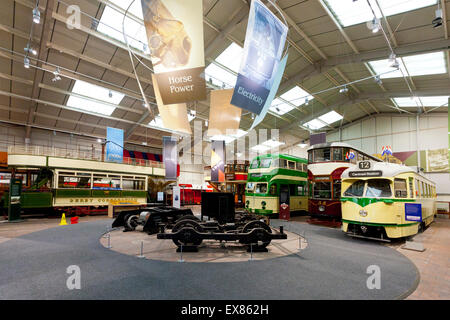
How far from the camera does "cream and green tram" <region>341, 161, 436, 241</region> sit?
707 centimetres

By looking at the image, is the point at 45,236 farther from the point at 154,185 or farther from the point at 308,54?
the point at 308,54

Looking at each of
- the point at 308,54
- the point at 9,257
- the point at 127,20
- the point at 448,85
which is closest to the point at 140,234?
the point at 9,257

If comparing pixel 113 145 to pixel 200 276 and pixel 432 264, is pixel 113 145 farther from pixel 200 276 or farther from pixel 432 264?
pixel 432 264

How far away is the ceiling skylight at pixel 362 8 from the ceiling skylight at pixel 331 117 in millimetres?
14245

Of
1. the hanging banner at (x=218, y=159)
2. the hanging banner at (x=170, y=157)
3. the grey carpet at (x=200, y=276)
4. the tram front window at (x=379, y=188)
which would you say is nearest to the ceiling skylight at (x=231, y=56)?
the hanging banner at (x=218, y=159)

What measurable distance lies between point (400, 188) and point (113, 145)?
16964 mm

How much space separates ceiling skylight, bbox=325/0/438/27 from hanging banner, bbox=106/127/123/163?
1536 cm

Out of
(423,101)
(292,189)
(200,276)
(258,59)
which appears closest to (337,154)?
(292,189)

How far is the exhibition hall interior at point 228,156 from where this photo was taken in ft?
14.2

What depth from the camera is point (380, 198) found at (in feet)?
23.4

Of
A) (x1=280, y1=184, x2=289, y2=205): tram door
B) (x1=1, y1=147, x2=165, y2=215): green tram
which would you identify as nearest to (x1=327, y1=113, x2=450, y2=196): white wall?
(x1=280, y1=184, x2=289, y2=205): tram door

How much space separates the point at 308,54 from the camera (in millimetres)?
14742

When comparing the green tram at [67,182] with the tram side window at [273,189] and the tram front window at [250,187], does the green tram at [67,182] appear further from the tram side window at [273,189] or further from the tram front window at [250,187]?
the tram side window at [273,189]
